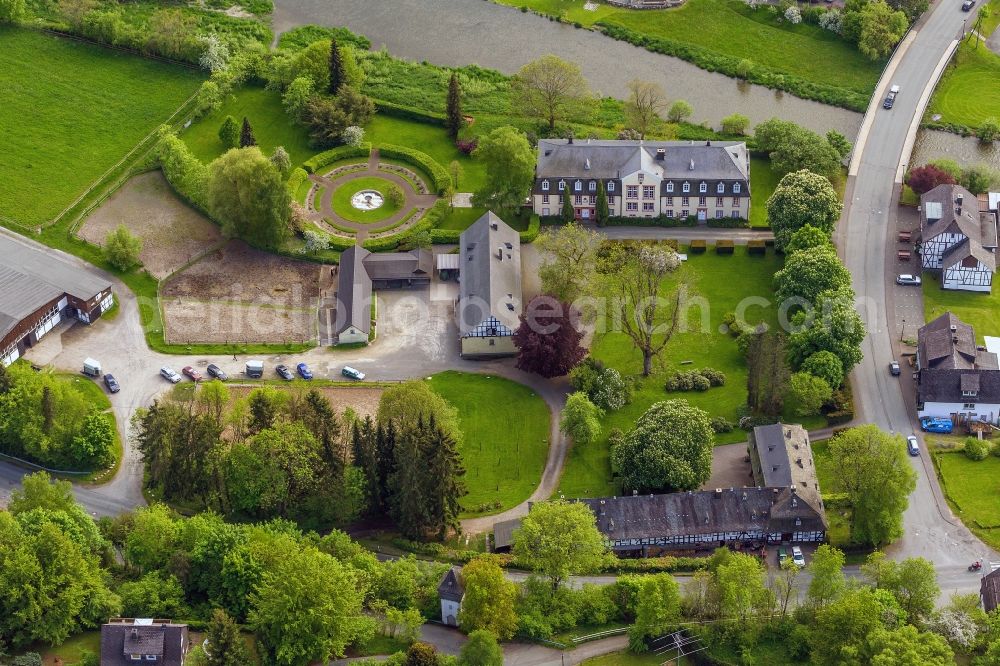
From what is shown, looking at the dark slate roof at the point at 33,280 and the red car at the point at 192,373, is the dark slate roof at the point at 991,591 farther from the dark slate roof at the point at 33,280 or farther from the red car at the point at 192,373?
the dark slate roof at the point at 33,280

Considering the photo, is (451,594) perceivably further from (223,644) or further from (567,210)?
(567,210)

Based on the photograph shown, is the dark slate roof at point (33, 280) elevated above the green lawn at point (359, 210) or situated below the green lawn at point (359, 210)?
below

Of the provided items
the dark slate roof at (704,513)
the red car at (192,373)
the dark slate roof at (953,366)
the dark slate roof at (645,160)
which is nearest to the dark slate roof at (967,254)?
the dark slate roof at (953,366)

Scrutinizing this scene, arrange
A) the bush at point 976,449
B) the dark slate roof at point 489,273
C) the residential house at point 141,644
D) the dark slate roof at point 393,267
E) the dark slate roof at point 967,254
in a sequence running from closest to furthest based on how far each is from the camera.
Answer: the residential house at point 141,644, the bush at point 976,449, the dark slate roof at point 489,273, the dark slate roof at point 967,254, the dark slate roof at point 393,267

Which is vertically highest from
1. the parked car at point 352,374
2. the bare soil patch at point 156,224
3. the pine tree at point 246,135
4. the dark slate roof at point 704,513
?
the pine tree at point 246,135

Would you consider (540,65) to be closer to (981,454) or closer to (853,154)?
(853,154)

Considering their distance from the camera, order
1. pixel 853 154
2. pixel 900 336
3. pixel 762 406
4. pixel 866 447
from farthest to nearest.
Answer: pixel 853 154
pixel 900 336
pixel 762 406
pixel 866 447

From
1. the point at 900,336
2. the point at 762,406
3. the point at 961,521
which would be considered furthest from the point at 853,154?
the point at 961,521
